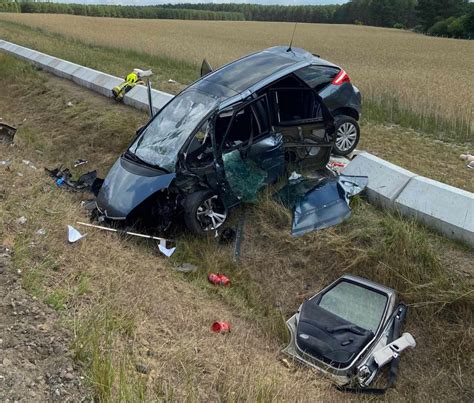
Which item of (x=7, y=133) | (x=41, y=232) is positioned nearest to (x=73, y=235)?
(x=41, y=232)

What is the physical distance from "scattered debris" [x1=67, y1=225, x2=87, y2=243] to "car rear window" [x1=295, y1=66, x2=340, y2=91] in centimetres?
376

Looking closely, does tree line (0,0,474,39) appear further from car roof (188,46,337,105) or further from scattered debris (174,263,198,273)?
scattered debris (174,263,198,273)

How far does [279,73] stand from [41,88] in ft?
30.7

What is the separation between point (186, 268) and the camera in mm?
5910

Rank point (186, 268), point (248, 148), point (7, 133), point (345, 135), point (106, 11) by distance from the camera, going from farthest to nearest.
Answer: point (106, 11) → point (7, 133) → point (345, 135) → point (248, 148) → point (186, 268)

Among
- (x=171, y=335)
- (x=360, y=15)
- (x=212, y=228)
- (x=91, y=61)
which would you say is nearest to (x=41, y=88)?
(x=91, y=61)

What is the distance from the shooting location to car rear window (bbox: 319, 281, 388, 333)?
15.4 ft

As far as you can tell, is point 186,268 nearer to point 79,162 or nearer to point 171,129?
point 171,129

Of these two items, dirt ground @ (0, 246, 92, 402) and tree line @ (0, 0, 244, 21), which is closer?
dirt ground @ (0, 246, 92, 402)

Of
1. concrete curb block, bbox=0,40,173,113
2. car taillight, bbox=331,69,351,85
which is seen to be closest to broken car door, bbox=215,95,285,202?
car taillight, bbox=331,69,351,85

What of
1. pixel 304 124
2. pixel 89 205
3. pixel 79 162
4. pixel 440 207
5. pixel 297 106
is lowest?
pixel 79 162

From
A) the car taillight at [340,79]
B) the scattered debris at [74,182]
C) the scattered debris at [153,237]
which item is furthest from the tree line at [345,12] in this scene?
the scattered debris at [153,237]

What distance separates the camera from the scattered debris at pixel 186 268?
5.87 metres

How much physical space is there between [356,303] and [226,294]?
4.94ft
